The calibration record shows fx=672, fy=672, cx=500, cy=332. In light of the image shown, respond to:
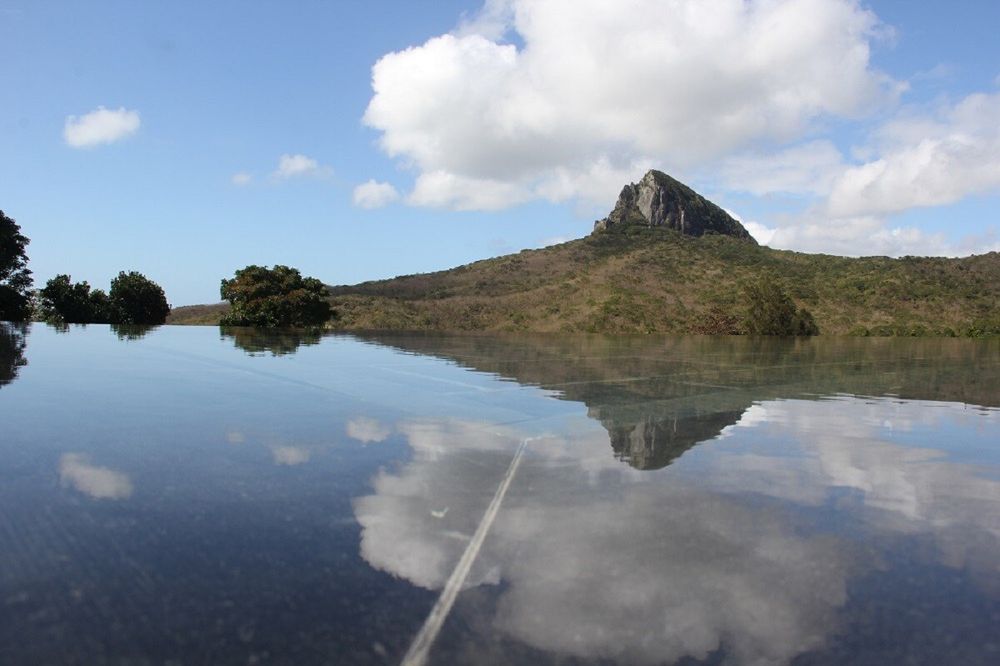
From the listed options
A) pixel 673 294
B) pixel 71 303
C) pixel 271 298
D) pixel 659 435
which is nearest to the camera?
pixel 659 435

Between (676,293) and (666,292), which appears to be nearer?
(676,293)

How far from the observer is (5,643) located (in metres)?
3.04

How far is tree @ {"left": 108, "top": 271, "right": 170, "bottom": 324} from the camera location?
63.8 m

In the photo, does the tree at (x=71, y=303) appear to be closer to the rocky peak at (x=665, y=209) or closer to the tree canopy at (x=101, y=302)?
the tree canopy at (x=101, y=302)

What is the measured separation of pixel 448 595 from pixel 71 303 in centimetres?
7172

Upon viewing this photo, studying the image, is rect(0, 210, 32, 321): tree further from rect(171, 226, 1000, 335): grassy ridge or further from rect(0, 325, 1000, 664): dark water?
rect(0, 325, 1000, 664): dark water

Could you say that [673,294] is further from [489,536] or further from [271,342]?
[489,536]

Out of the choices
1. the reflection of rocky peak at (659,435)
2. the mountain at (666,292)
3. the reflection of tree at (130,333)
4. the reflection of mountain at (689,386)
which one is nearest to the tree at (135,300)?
the mountain at (666,292)

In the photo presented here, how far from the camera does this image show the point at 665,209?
150625mm

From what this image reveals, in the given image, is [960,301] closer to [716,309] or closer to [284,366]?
[716,309]

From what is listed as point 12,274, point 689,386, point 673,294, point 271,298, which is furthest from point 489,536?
point 673,294

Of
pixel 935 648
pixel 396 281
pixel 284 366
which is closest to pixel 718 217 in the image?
pixel 396 281

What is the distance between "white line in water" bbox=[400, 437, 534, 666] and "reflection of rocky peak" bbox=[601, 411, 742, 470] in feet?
7.27

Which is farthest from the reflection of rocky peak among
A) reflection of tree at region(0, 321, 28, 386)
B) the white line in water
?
reflection of tree at region(0, 321, 28, 386)
